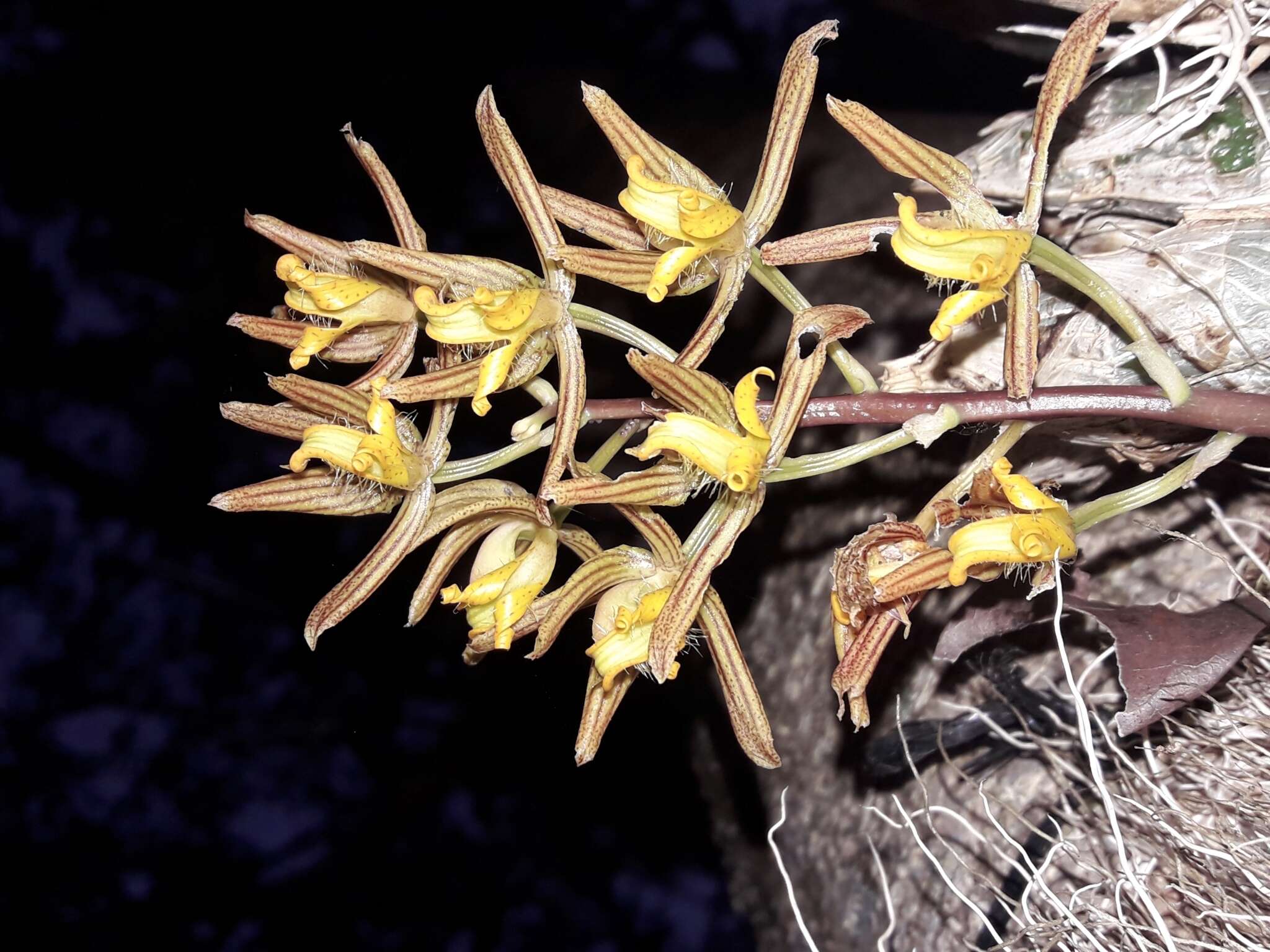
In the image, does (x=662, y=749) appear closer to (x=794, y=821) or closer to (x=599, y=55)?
(x=794, y=821)

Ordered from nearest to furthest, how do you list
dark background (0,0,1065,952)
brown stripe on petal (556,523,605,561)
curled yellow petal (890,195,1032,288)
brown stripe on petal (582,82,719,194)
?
curled yellow petal (890,195,1032,288) → brown stripe on petal (582,82,719,194) → brown stripe on petal (556,523,605,561) → dark background (0,0,1065,952)

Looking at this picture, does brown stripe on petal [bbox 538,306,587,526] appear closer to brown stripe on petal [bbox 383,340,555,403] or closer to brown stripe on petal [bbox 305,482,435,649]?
brown stripe on petal [bbox 383,340,555,403]

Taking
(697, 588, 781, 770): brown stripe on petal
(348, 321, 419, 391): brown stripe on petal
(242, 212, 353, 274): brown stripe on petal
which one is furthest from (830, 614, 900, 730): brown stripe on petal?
(242, 212, 353, 274): brown stripe on petal

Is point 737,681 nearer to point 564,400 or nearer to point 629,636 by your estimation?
point 629,636

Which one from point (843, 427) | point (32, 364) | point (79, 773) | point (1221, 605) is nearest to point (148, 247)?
point (32, 364)

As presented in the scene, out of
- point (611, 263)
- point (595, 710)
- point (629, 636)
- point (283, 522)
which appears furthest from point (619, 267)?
point (283, 522)
